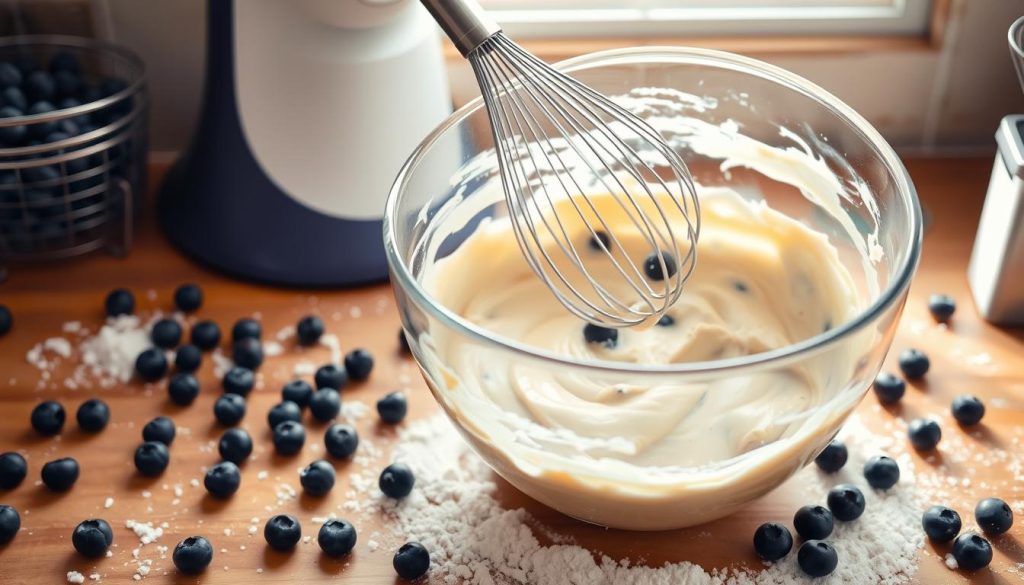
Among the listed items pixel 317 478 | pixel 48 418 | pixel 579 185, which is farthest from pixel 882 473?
pixel 48 418

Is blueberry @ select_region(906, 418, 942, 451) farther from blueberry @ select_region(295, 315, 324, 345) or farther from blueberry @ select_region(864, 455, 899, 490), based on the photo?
blueberry @ select_region(295, 315, 324, 345)

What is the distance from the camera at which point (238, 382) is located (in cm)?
89

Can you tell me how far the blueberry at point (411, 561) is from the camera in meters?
0.74

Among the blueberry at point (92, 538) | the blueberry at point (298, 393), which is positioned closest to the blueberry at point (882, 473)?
the blueberry at point (298, 393)

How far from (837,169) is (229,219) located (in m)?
0.53

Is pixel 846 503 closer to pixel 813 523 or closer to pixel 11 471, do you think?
pixel 813 523

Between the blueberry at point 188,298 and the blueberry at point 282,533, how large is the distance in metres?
0.28

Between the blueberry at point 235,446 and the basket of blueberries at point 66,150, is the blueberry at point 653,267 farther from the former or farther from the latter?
the basket of blueberries at point 66,150

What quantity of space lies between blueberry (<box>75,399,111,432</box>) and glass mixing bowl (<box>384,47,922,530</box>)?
278mm

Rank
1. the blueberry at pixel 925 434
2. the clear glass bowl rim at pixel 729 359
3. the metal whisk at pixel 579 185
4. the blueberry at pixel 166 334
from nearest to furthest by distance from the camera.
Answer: the clear glass bowl rim at pixel 729 359, the metal whisk at pixel 579 185, the blueberry at pixel 925 434, the blueberry at pixel 166 334

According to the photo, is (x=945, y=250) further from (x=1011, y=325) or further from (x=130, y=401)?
(x=130, y=401)

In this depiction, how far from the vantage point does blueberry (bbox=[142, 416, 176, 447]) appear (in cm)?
85

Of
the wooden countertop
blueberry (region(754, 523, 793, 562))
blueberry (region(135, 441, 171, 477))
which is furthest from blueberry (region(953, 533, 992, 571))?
blueberry (region(135, 441, 171, 477))

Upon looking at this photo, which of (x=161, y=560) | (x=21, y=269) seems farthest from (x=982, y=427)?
(x=21, y=269)
